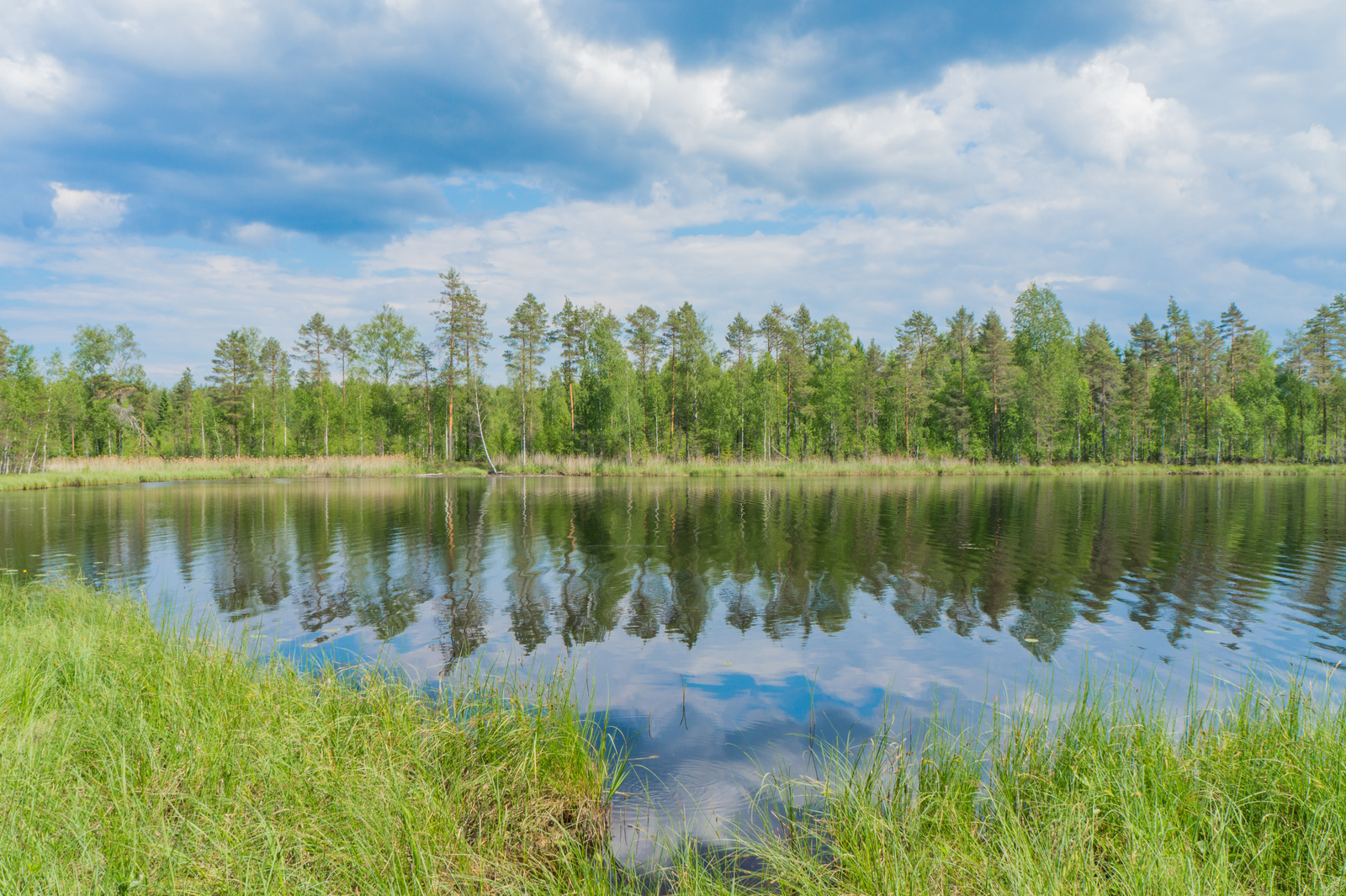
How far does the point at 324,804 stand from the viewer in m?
4.01

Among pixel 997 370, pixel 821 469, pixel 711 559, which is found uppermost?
pixel 997 370

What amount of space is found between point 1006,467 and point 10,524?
6897 centimetres

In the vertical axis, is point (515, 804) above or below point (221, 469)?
below

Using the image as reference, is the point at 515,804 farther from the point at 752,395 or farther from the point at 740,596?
the point at 752,395

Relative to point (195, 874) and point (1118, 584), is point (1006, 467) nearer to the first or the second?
point (1118, 584)

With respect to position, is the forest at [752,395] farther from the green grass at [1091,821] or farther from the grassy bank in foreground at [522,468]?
the green grass at [1091,821]

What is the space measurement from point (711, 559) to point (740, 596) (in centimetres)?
395

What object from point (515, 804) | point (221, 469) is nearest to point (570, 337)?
point (221, 469)

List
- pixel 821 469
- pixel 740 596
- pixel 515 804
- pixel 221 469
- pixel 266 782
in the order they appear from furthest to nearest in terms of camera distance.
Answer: pixel 821 469
pixel 221 469
pixel 740 596
pixel 515 804
pixel 266 782

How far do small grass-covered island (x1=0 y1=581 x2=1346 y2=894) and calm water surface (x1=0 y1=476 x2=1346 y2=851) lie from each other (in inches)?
40.4

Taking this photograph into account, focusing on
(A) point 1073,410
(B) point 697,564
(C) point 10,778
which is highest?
(A) point 1073,410

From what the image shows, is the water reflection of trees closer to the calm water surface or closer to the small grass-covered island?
the calm water surface

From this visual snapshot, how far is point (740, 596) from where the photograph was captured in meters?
12.9

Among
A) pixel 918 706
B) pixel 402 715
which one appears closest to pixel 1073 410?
pixel 918 706
